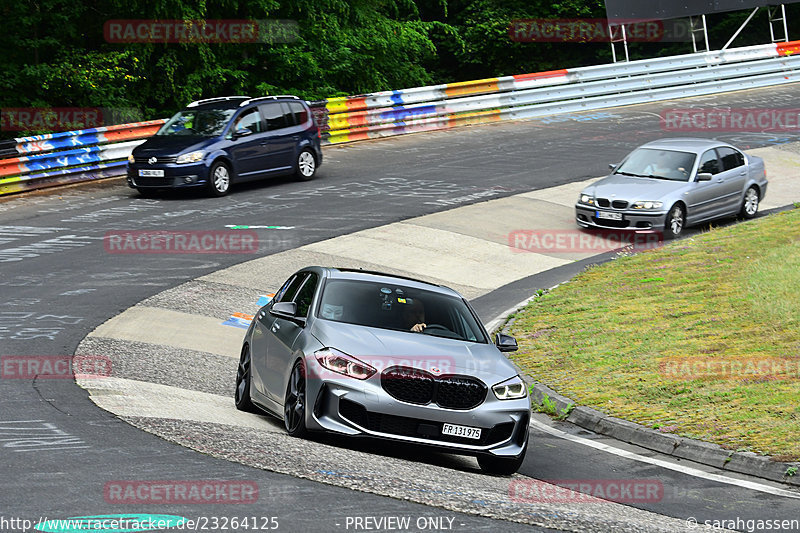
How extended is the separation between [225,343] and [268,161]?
11121 millimetres

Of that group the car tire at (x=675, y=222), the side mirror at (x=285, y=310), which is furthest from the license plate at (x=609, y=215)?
the side mirror at (x=285, y=310)

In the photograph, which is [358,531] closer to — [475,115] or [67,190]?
[67,190]

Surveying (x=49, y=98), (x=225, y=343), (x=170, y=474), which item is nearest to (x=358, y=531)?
(x=170, y=474)

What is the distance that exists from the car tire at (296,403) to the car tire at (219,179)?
14502 mm

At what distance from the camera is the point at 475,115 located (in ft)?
111

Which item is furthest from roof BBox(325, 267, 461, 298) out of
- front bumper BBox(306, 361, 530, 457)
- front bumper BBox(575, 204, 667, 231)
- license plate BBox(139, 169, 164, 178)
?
license plate BBox(139, 169, 164, 178)

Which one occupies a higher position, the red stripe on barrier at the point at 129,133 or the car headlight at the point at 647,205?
the red stripe on barrier at the point at 129,133

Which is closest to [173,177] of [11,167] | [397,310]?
[11,167]

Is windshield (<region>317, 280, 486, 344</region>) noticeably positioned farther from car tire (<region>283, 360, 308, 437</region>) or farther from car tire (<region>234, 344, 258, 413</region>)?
car tire (<region>234, 344, 258, 413</region>)

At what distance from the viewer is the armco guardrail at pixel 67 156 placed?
23.6m

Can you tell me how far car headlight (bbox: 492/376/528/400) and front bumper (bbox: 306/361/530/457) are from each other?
7.2 inches

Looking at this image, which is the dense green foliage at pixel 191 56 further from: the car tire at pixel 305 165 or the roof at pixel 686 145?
the roof at pixel 686 145

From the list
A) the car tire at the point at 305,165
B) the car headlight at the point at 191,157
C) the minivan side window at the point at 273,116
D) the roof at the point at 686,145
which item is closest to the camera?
the roof at the point at 686,145

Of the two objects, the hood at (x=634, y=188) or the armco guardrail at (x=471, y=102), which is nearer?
the hood at (x=634, y=188)
